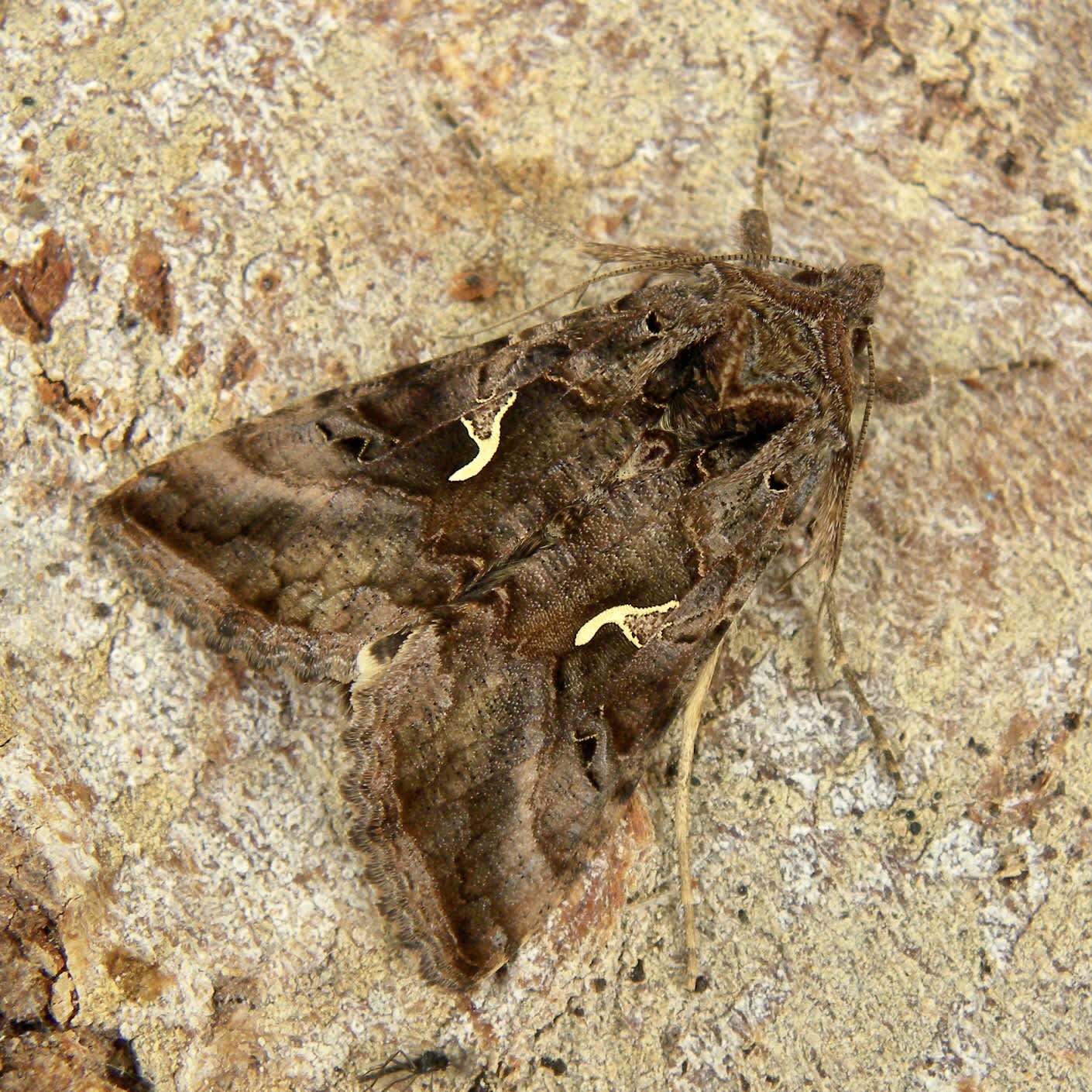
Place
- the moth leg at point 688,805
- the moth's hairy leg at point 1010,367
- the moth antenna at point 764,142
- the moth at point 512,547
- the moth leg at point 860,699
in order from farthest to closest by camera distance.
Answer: the moth antenna at point 764,142 → the moth's hairy leg at point 1010,367 → the moth leg at point 860,699 → the moth leg at point 688,805 → the moth at point 512,547

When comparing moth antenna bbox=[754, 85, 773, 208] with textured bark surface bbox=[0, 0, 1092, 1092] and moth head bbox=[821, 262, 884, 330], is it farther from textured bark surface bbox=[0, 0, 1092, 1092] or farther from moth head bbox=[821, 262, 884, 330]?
moth head bbox=[821, 262, 884, 330]

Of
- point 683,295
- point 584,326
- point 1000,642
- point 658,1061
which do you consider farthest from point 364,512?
point 1000,642

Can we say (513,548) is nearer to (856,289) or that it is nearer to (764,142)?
(856,289)

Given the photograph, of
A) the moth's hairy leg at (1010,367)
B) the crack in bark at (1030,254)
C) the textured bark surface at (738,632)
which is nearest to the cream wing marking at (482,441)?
the textured bark surface at (738,632)

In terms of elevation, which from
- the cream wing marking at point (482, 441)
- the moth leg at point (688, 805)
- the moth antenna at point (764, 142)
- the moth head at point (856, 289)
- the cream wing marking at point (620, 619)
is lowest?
the moth leg at point (688, 805)

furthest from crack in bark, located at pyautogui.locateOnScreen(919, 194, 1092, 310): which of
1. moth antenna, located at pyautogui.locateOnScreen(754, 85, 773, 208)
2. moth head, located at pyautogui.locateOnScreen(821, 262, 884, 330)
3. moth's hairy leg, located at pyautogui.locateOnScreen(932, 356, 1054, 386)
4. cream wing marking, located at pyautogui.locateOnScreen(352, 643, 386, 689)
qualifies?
cream wing marking, located at pyautogui.locateOnScreen(352, 643, 386, 689)

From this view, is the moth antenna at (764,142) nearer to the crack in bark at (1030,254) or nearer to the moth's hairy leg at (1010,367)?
the crack in bark at (1030,254)

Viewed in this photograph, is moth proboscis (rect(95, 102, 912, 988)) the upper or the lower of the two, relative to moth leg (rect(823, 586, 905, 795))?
upper
